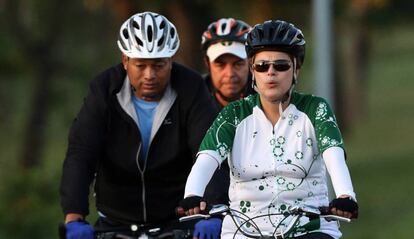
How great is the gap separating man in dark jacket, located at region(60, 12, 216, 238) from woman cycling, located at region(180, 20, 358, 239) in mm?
Result: 1447

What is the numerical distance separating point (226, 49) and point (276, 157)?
3758 millimetres

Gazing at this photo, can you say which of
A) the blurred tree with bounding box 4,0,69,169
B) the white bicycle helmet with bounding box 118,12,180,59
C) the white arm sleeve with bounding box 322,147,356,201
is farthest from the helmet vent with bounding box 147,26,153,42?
the blurred tree with bounding box 4,0,69,169

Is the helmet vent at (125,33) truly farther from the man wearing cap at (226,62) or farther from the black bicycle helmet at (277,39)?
the black bicycle helmet at (277,39)

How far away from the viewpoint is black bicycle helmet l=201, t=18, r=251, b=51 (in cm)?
1212

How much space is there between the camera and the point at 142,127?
396 inches

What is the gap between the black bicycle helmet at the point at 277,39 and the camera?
838cm

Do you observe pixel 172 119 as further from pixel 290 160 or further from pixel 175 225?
pixel 290 160

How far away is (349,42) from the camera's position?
158 ft

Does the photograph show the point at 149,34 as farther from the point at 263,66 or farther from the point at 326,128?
the point at 326,128

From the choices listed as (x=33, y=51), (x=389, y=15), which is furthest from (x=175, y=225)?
(x=389, y=15)

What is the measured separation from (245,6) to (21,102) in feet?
27.9

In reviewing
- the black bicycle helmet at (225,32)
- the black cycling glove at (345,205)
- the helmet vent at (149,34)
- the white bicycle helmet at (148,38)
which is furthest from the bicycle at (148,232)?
the black bicycle helmet at (225,32)

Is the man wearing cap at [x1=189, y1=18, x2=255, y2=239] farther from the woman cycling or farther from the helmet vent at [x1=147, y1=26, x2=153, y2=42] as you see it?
the woman cycling

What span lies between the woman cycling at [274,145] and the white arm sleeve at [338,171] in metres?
0.01
